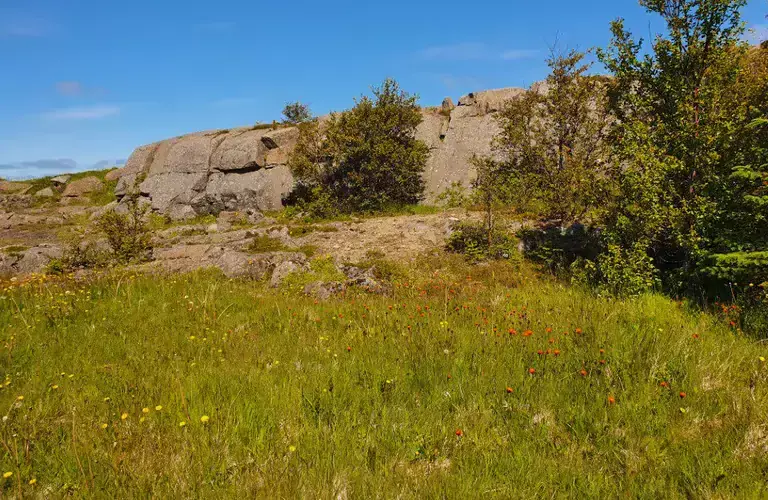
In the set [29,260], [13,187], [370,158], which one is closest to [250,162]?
[370,158]

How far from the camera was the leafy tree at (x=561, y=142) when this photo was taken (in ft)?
47.1

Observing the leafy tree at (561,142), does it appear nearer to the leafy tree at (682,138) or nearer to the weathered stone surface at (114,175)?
the leafy tree at (682,138)

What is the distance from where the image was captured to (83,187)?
107 feet

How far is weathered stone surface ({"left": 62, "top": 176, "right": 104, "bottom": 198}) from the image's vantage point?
32219 mm

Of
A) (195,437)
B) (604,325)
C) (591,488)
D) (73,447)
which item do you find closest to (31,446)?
(73,447)

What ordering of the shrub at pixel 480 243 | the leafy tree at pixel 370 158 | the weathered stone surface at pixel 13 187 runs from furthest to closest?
1. the weathered stone surface at pixel 13 187
2. the leafy tree at pixel 370 158
3. the shrub at pixel 480 243

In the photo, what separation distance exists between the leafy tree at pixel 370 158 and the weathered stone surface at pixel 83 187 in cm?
2093

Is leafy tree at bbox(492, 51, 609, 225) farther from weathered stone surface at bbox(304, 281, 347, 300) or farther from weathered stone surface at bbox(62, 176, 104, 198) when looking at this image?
weathered stone surface at bbox(62, 176, 104, 198)

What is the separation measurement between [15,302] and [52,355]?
8.62 feet

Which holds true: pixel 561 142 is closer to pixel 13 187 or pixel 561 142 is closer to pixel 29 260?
pixel 29 260

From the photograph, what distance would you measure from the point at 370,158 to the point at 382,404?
58.0 ft

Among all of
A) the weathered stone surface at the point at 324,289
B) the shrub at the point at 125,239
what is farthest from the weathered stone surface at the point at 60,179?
the weathered stone surface at the point at 324,289

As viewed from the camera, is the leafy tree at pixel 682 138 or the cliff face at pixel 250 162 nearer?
the leafy tree at pixel 682 138

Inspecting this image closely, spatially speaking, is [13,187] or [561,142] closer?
[561,142]
